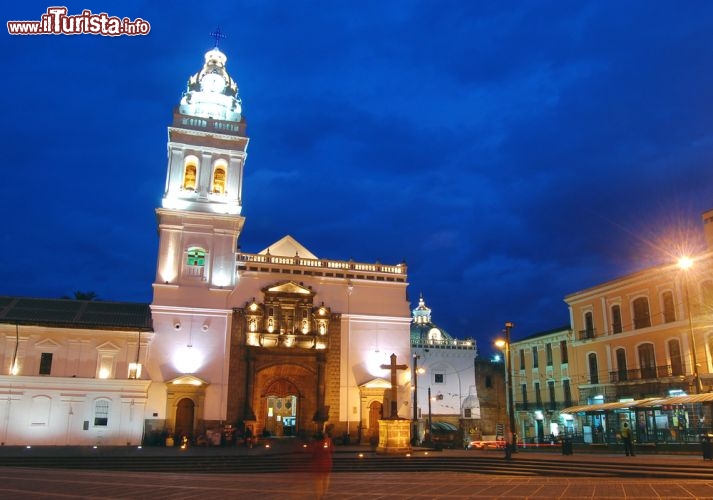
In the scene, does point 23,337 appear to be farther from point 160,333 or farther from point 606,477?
point 606,477

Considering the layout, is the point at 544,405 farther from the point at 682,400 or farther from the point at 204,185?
the point at 204,185

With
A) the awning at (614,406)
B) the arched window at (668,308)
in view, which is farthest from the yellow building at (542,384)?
the awning at (614,406)

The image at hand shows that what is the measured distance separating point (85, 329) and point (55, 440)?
20.1 ft

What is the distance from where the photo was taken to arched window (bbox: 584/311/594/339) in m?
42.3

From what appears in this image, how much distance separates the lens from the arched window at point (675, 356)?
34.5 m

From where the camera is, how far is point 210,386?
35781 mm

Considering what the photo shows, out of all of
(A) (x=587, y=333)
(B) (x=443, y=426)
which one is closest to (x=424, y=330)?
(B) (x=443, y=426)

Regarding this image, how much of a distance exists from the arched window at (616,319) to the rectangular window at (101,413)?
32.1 meters

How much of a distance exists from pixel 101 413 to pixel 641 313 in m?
33.0

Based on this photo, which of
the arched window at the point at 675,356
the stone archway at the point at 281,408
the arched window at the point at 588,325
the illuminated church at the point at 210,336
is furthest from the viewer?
the arched window at the point at 588,325

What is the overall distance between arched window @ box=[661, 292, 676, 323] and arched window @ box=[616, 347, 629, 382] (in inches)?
163

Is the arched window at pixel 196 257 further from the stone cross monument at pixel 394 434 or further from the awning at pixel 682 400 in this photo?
the awning at pixel 682 400

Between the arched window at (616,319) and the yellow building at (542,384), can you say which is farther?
the yellow building at (542,384)

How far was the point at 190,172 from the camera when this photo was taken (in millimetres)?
40281
